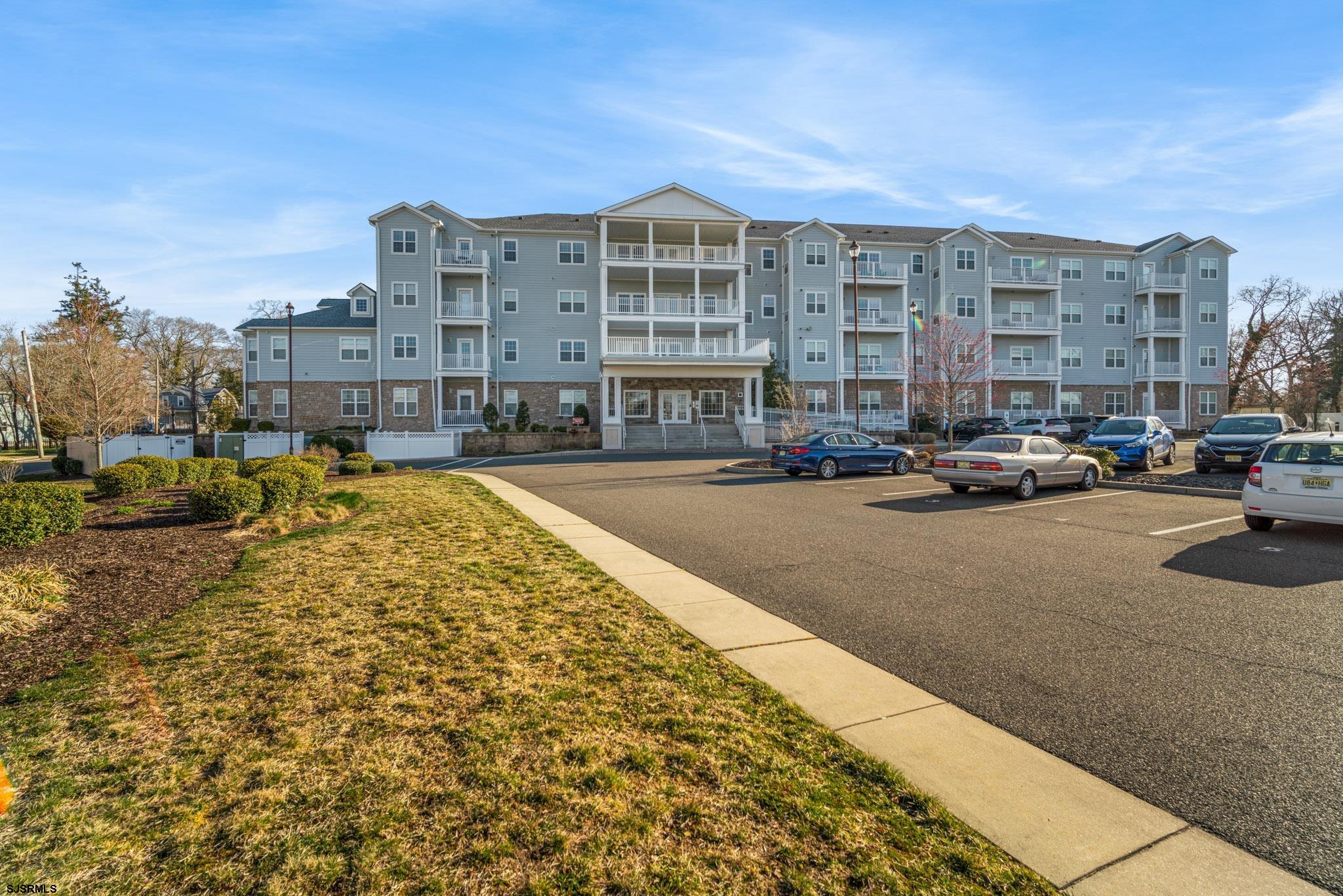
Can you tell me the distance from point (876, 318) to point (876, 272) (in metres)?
3.02

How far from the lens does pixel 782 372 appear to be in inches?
1692

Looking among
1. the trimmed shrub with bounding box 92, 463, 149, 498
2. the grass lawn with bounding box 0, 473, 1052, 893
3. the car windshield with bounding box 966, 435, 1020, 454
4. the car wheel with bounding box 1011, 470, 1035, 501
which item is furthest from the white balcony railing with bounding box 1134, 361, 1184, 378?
the trimmed shrub with bounding box 92, 463, 149, 498

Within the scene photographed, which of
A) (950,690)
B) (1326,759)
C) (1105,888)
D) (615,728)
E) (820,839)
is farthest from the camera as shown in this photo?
(950,690)

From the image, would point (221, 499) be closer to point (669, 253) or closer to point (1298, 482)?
point (1298, 482)

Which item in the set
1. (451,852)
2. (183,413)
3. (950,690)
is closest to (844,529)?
(950,690)

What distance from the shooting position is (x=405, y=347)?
39.6 m

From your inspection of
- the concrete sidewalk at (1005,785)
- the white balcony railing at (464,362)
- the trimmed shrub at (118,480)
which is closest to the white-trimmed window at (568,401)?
the white balcony railing at (464,362)

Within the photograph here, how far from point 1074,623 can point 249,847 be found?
639cm

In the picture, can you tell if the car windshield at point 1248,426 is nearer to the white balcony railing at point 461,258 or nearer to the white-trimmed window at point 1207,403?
the white balcony railing at point 461,258

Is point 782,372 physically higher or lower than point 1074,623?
higher

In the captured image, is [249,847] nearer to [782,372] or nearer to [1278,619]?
[1278,619]

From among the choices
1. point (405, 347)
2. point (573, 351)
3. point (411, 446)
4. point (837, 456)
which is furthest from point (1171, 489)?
point (405, 347)

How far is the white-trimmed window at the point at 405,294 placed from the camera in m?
39.4

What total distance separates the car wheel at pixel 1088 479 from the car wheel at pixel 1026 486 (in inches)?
82.3
